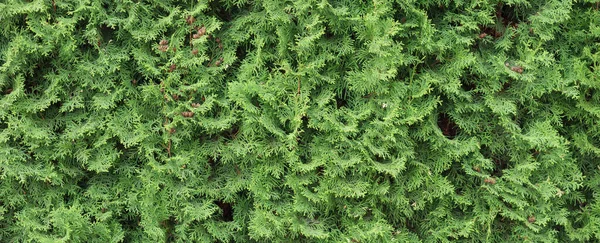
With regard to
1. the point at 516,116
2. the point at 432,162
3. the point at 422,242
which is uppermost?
the point at 516,116

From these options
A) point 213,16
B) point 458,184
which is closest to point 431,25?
point 458,184

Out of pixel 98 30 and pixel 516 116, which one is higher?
pixel 98 30

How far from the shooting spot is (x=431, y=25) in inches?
95.0

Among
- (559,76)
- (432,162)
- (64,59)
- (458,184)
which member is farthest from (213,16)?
(559,76)

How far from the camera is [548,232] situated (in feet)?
8.62

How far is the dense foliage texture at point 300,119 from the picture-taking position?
2.42m

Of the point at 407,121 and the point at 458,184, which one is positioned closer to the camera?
the point at 407,121

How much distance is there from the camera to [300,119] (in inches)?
95.7

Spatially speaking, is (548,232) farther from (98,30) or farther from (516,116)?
(98,30)

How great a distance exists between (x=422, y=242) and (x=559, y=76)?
1228 millimetres

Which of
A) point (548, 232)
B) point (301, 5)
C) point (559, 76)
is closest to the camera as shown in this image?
point (301, 5)

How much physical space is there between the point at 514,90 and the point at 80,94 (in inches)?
97.2

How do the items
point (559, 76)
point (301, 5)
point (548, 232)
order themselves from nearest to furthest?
1. point (301, 5)
2. point (559, 76)
3. point (548, 232)

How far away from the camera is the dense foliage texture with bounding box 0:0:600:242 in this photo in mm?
2416
